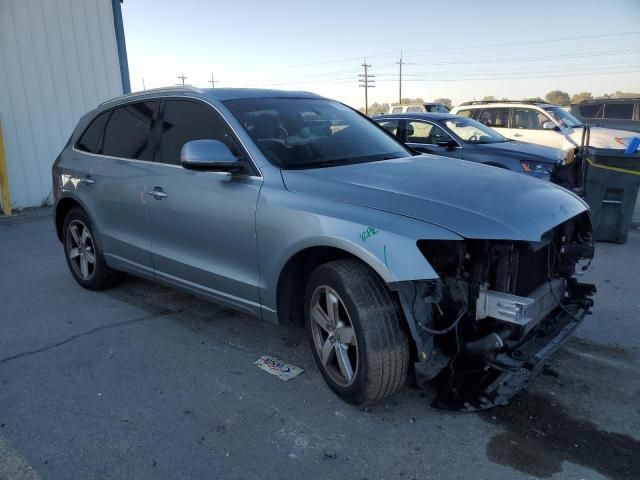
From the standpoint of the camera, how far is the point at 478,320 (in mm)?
2781

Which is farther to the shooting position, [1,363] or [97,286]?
[97,286]

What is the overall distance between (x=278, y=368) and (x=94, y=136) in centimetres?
291

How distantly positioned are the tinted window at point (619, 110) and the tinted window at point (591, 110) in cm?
22

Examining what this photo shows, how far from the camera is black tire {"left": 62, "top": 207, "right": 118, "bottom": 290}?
488 cm

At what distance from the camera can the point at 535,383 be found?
329 centimetres

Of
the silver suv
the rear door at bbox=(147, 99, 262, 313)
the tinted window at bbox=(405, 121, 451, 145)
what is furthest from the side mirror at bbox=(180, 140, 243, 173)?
the tinted window at bbox=(405, 121, 451, 145)

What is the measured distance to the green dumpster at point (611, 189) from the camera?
6.77 meters

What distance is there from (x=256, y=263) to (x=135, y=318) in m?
1.68

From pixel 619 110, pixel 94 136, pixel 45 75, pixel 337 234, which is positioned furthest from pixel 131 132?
pixel 619 110

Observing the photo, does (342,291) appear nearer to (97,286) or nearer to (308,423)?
(308,423)

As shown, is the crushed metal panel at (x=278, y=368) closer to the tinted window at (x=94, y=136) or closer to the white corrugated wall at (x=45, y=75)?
the tinted window at (x=94, y=136)

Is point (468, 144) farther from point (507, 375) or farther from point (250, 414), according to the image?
point (250, 414)

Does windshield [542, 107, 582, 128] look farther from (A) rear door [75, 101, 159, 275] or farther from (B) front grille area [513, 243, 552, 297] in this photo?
(A) rear door [75, 101, 159, 275]

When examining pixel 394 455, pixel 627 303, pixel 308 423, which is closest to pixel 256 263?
pixel 308 423
